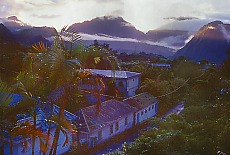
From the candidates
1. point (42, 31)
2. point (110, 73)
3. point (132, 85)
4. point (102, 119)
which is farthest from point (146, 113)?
point (42, 31)

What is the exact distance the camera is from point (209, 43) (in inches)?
4176

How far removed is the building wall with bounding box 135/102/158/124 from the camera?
91.0ft

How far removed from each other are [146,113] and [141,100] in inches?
48.2

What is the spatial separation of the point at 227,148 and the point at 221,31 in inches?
4214

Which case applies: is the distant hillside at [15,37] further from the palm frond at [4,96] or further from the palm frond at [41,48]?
the palm frond at [4,96]

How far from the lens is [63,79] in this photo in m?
8.78

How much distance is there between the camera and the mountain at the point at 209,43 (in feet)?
329

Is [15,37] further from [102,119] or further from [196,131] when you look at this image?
[196,131]

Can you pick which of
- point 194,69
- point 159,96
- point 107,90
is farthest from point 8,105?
point 194,69

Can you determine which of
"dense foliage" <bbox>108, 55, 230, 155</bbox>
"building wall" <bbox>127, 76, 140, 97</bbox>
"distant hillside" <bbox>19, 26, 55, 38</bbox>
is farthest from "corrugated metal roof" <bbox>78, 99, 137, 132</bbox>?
"building wall" <bbox>127, 76, 140, 97</bbox>

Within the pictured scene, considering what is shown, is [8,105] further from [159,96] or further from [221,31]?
[221,31]

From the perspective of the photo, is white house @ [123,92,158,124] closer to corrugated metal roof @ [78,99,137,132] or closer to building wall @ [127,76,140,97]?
corrugated metal roof @ [78,99,137,132]

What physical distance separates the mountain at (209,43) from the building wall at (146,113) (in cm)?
6822

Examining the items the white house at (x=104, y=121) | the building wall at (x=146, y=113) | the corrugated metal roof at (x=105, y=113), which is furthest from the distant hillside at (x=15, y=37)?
the white house at (x=104, y=121)
